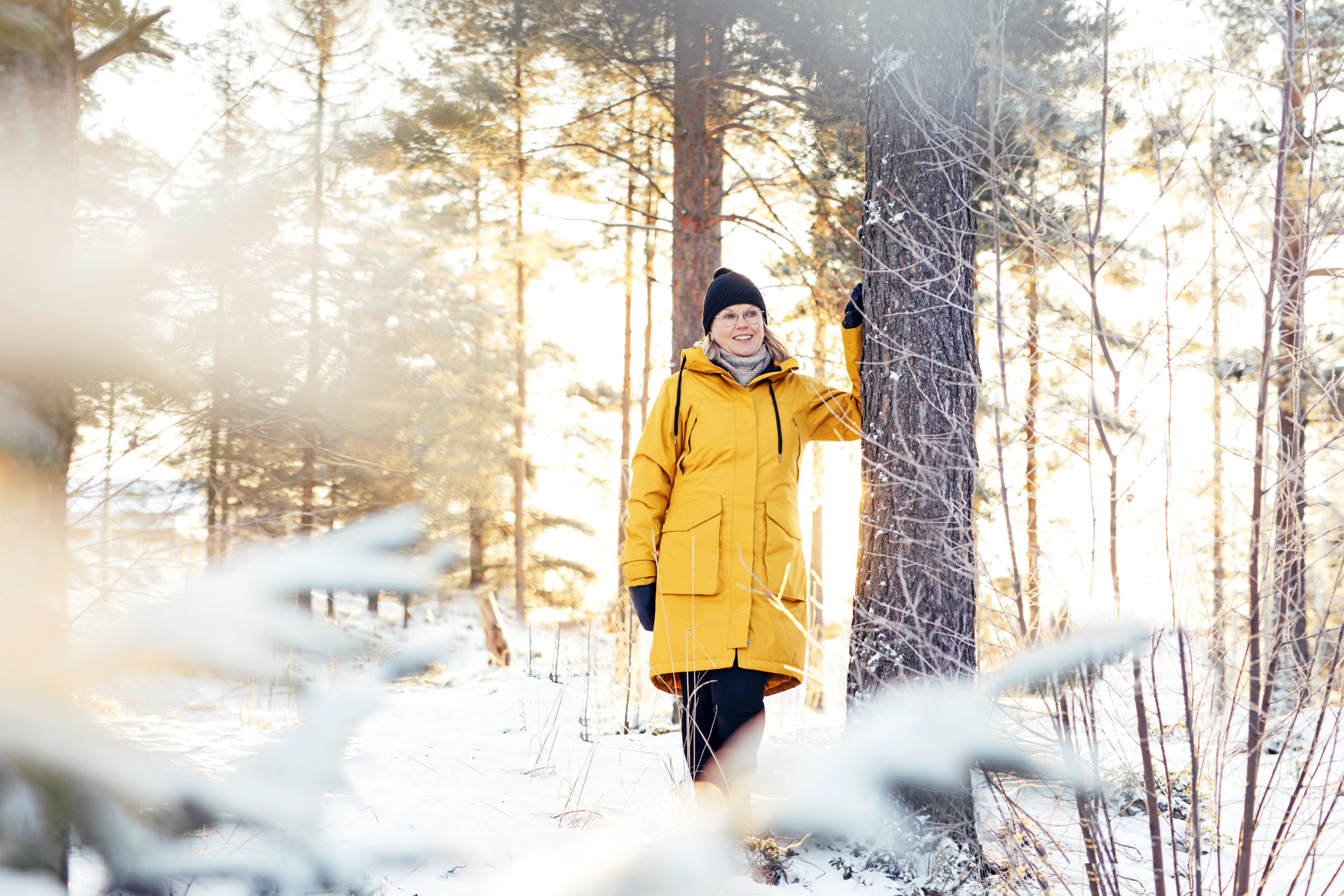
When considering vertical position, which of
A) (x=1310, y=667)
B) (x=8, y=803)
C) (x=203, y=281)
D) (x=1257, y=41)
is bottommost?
(x=1310, y=667)

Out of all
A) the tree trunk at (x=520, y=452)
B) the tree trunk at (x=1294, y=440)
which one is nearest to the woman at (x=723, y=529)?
the tree trunk at (x=1294, y=440)

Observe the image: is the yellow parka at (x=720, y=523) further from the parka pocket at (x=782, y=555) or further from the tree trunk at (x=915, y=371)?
the tree trunk at (x=915, y=371)

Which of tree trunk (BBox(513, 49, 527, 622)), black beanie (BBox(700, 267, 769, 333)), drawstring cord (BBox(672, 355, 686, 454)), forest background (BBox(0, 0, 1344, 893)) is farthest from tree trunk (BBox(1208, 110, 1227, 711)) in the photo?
tree trunk (BBox(513, 49, 527, 622))

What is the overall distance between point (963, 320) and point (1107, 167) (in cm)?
92

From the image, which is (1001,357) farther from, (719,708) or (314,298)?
(314,298)

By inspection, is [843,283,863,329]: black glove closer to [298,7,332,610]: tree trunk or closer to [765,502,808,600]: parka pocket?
[765,502,808,600]: parka pocket

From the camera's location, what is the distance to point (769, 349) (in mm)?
2619

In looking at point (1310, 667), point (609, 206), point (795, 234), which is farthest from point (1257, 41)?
point (609, 206)

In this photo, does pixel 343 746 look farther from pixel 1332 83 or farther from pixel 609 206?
pixel 609 206

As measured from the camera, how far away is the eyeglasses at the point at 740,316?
99.3 inches

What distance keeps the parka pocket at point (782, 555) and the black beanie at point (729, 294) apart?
0.69 m

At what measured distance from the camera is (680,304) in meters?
4.96

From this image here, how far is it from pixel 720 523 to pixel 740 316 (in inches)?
27.7

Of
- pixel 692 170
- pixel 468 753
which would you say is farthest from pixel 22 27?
pixel 692 170
